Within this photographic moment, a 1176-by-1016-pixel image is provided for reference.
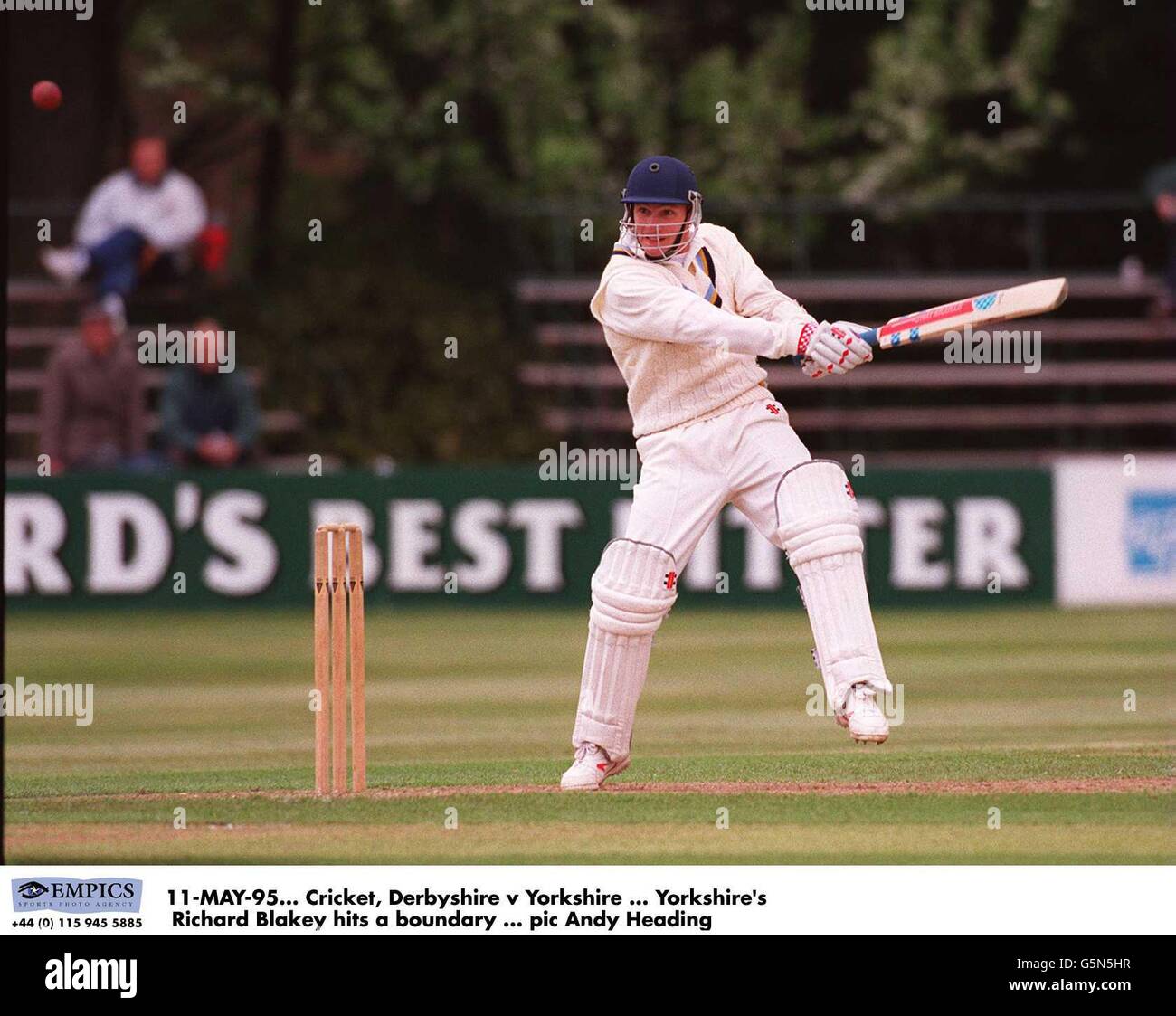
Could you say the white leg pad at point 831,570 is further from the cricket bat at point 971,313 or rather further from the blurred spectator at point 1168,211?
the blurred spectator at point 1168,211

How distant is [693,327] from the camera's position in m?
7.07

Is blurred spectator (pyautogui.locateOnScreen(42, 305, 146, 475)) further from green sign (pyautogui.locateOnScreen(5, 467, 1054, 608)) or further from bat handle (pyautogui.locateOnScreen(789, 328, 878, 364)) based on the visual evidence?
bat handle (pyautogui.locateOnScreen(789, 328, 878, 364))

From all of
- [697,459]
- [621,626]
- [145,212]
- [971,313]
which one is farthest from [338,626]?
[145,212]

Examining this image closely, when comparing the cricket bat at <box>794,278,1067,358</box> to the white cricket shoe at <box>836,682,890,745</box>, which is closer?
the cricket bat at <box>794,278,1067,358</box>

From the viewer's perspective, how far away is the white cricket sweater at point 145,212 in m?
16.9

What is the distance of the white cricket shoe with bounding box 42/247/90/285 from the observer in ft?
56.6

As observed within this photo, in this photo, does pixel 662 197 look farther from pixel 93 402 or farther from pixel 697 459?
pixel 93 402

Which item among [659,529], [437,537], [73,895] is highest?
[659,529]

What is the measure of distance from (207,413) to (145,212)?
222 cm

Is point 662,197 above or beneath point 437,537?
above
